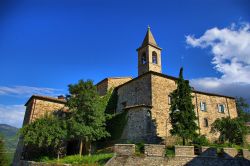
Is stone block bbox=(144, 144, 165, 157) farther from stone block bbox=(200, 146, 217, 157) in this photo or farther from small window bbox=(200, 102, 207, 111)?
small window bbox=(200, 102, 207, 111)

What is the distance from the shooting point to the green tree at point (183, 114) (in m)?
21.8

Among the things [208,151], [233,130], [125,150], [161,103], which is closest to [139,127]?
[161,103]

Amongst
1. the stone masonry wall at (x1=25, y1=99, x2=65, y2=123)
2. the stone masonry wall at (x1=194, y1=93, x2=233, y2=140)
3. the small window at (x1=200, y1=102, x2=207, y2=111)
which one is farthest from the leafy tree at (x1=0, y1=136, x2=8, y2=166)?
the small window at (x1=200, y1=102, x2=207, y2=111)

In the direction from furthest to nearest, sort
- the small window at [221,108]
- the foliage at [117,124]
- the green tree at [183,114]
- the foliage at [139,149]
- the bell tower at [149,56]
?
1. the bell tower at [149,56]
2. the small window at [221,108]
3. the foliage at [117,124]
4. the green tree at [183,114]
5. the foliage at [139,149]

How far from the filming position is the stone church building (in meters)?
25.6

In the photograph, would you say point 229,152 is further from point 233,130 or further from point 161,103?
point 161,103

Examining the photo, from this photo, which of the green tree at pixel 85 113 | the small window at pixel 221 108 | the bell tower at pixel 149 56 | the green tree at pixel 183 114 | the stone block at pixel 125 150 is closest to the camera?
the stone block at pixel 125 150

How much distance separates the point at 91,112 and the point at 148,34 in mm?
22126

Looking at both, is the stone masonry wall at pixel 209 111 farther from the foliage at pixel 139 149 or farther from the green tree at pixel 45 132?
the green tree at pixel 45 132

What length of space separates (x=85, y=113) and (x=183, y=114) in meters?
10.6

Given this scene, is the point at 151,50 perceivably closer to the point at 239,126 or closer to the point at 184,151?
the point at 239,126

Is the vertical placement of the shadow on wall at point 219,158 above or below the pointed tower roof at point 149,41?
below

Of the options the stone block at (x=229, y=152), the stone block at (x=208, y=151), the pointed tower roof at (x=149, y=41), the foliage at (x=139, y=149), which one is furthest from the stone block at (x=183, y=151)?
the pointed tower roof at (x=149, y=41)

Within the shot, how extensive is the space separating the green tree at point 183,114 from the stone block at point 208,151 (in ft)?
10.3
